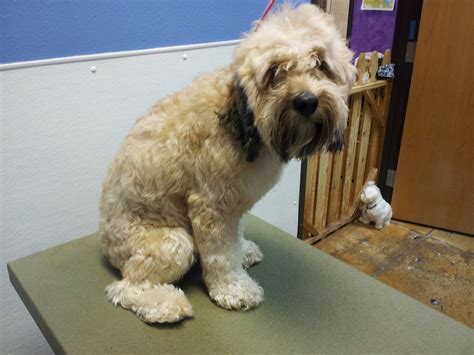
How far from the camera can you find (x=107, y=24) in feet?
5.32

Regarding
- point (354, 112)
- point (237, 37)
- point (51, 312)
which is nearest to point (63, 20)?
point (237, 37)

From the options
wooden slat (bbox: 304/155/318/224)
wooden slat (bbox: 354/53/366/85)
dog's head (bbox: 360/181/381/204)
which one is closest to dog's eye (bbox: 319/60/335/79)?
wooden slat (bbox: 304/155/318/224)

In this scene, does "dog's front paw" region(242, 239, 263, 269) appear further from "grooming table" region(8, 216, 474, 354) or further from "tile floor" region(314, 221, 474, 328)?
"tile floor" region(314, 221, 474, 328)

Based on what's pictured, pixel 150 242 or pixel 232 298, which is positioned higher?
pixel 150 242

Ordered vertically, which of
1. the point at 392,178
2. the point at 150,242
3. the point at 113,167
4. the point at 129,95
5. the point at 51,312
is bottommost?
the point at 392,178

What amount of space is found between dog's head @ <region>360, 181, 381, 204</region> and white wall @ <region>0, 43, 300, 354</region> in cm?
190

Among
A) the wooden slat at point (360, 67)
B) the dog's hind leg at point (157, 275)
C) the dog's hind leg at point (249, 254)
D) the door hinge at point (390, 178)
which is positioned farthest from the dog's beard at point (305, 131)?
the door hinge at point (390, 178)

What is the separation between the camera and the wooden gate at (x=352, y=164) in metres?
2.96

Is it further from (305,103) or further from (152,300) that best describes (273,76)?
(152,300)

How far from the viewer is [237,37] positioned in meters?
2.05

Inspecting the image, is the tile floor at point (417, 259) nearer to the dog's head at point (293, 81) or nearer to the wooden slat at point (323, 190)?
the wooden slat at point (323, 190)

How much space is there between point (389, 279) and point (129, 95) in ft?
6.61

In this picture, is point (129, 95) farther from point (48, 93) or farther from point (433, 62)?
point (433, 62)

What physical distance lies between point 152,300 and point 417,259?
89.9 inches
